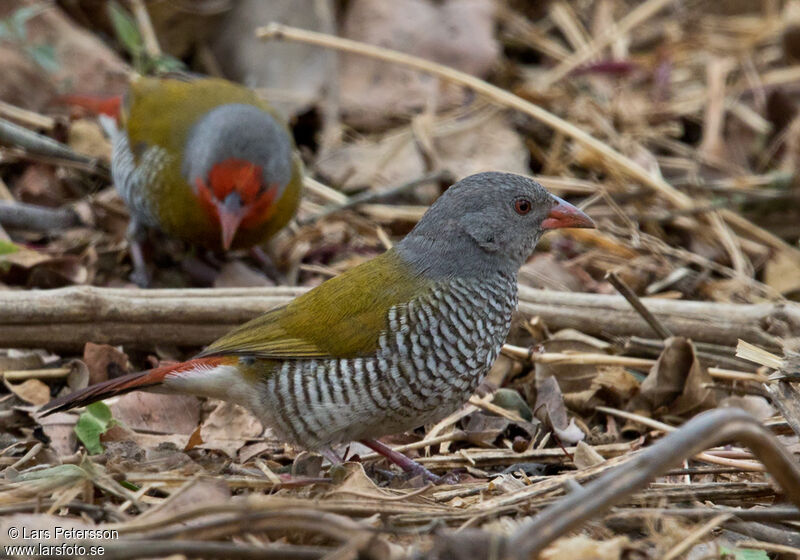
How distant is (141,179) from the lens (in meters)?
4.67

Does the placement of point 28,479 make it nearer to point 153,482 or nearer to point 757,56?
point 153,482

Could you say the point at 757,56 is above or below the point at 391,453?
above

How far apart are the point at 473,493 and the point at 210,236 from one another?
2.12m

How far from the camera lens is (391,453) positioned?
337 centimetres

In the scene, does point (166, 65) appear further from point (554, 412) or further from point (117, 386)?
point (554, 412)

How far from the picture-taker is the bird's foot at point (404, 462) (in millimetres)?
3236

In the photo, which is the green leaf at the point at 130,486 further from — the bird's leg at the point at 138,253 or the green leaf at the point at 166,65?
the green leaf at the point at 166,65

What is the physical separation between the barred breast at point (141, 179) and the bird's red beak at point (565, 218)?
1.98 meters

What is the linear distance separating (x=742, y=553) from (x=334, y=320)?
137cm

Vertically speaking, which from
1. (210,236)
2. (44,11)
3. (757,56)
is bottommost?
(210,236)

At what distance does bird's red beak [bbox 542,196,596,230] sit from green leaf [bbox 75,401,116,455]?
1.60 m

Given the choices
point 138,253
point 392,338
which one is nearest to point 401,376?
point 392,338

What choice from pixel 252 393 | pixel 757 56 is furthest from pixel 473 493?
pixel 757 56

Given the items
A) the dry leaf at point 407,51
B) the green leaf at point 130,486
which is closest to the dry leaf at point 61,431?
the green leaf at point 130,486
